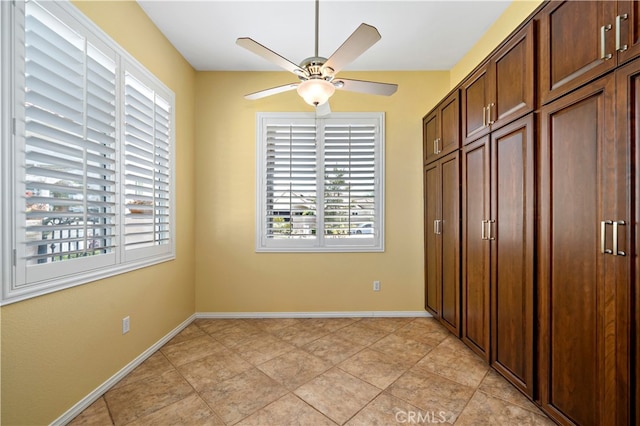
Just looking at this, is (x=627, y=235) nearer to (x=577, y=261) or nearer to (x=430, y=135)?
(x=577, y=261)

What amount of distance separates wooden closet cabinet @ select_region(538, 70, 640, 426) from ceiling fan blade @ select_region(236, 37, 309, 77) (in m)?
1.52

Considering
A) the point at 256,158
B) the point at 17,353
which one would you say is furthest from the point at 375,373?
the point at 256,158

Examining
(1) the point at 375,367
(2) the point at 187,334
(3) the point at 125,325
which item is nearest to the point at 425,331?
(1) the point at 375,367

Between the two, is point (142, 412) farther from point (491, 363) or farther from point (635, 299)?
point (635, 299)

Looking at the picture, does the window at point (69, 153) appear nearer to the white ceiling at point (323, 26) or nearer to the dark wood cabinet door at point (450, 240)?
the white ceiling at point (323, 26)

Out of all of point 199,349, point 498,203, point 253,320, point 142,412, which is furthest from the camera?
point 253,320

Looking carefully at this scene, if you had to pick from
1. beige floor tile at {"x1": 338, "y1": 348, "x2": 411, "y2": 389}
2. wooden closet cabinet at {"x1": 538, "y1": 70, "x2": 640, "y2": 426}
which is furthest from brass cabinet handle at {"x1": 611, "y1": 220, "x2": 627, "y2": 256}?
beige floor tile at {"x1": 338, "y1": 348, "x2": 411, "y2": 389}

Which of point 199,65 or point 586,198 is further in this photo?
point 199,65

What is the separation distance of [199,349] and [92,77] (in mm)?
2342

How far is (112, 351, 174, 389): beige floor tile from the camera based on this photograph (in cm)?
203

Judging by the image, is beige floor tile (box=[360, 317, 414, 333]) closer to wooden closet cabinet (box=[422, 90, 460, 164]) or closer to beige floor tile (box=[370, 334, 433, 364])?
beige floor tile (box=[370, 334, 433, 364])

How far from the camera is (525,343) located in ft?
5.60

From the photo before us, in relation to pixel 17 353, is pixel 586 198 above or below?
above

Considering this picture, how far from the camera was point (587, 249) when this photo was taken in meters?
1.32
